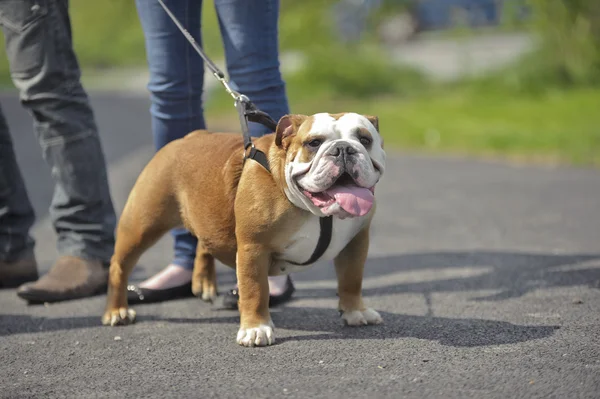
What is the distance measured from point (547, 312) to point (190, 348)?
1365 mm

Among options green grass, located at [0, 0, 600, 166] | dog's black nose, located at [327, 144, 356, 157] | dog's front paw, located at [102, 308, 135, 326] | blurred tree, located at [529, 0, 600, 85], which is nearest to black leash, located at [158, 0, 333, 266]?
dog's black nose, located at [327, 144, 356, 157]

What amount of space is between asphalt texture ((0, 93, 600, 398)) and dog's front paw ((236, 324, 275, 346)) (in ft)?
0.11

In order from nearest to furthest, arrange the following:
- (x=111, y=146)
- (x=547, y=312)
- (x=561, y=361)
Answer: (x=561, y=361) < (x=547, y=312) < (x=111, y=146)

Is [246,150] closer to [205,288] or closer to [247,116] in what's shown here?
[247,116]

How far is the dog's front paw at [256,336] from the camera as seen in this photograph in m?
3.32

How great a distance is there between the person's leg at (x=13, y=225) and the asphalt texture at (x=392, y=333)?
6.0 inches

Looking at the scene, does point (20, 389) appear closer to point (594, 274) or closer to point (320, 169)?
point (320, 169)

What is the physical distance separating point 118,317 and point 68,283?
1.96 feet

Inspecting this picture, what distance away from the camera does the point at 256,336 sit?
3322 millimetres

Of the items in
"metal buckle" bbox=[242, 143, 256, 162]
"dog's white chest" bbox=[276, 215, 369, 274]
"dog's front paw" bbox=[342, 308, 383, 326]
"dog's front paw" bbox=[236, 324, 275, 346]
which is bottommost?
"dog's front paw" bbox=[342, 308, 383, 326]

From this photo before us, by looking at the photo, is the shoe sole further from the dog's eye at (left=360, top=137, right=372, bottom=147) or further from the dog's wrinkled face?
the dog's eye at (left=360, top=137, right=372, bottom=147)

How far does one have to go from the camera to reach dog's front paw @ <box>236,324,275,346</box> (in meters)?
3.32

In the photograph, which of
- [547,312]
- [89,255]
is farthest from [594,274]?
[89,255]

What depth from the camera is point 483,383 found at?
2.81 meters
